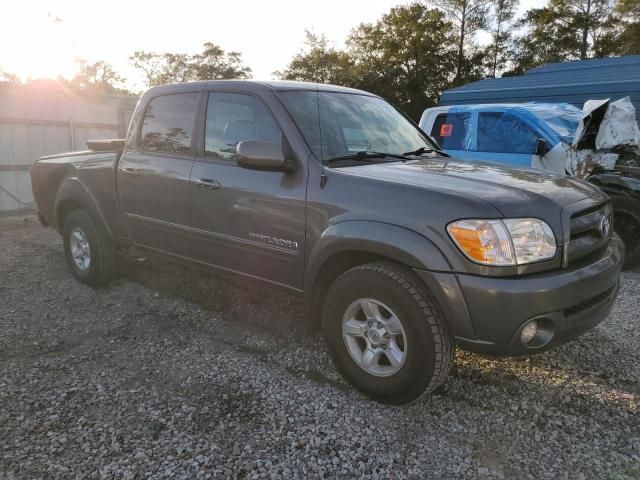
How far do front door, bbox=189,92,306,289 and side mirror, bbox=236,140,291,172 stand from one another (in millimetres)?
127

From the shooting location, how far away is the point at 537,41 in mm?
31406

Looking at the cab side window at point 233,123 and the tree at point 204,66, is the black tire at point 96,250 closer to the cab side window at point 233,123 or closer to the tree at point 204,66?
the cab side window at point 233,123

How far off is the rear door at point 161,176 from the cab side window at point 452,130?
497 centimetres

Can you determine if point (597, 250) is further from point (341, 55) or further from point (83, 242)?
point (341, 55)

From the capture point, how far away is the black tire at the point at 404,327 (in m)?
2.56

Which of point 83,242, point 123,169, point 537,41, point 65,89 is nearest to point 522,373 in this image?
point 123,169

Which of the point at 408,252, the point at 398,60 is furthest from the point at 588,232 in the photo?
the point at 398,60

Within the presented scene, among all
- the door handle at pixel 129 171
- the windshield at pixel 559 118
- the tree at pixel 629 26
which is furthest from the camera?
the tree at pixel 629 26

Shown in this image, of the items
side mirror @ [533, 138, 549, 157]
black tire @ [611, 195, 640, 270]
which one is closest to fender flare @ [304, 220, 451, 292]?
black tire @ [611, 195, 640, 270]

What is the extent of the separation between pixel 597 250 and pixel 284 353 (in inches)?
80.0

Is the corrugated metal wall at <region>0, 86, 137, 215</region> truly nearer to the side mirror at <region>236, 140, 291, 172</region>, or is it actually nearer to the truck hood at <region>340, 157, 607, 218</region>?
the side mirror at <region>236, 140, 291, 172</region>

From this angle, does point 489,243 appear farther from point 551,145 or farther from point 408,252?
point 551,145

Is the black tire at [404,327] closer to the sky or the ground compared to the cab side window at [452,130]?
closer to the ground

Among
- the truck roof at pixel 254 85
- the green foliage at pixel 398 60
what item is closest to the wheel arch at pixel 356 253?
the truck roof at pixel 254 85
